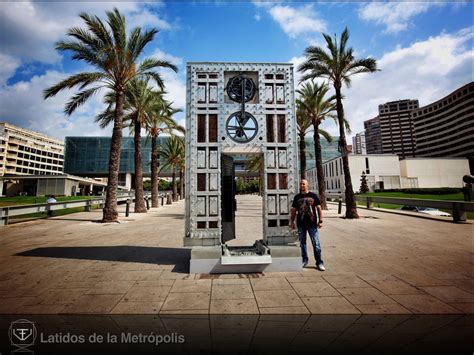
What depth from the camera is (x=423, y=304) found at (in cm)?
381

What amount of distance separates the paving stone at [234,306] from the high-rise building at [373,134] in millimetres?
200083

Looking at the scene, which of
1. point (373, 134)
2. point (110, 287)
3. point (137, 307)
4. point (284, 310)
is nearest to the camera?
point (284, 310)

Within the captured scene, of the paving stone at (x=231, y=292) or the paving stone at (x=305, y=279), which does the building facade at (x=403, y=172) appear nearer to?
the paving stone at (x=305, y=279)

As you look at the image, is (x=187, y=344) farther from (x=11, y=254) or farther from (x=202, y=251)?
(x=11, y=254)

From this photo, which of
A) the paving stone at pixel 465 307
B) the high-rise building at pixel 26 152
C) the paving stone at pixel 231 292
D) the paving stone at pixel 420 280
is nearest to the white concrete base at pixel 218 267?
the paving stone at pixel 231 292

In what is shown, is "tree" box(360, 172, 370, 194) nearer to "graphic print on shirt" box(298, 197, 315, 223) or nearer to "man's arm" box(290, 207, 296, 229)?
"graphic print on shirt" box(298, 197, 315, 223)

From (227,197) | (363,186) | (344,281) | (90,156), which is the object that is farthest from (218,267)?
(90,156)

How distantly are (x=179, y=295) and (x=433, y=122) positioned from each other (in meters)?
135

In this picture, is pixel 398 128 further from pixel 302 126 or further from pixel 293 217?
A: pixel 293 217

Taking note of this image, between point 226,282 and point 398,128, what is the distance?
167 meters

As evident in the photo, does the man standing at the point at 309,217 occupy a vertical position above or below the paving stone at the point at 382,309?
above

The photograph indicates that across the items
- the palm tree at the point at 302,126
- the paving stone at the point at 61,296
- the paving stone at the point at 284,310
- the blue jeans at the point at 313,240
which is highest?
the palm tree at the point at 302,126

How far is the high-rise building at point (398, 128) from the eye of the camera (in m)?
137

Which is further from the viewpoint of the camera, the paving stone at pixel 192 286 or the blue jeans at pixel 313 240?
the blue jeans at pixel 313 240
